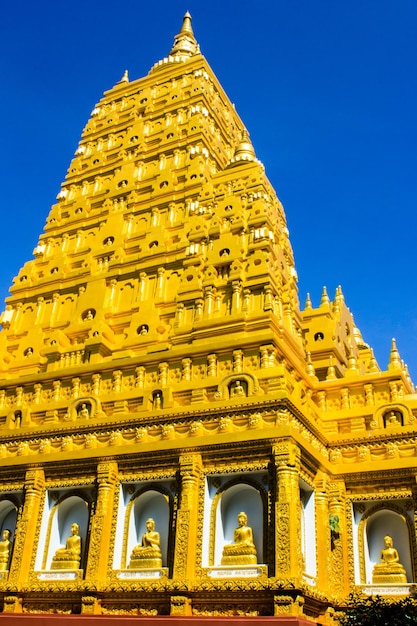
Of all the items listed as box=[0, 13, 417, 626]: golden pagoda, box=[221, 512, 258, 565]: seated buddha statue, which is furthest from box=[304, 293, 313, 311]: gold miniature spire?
box=[221, 512, 258, 565]: seated buddha statue

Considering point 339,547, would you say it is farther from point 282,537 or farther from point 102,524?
point 102,524

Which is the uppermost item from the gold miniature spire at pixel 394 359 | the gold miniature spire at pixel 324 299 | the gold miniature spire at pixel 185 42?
the gold miniature spire at pixel 185 42

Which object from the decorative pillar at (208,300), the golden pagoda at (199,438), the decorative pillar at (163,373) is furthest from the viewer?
the decorative pillar at (208,300)

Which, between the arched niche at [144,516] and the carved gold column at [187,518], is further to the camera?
the arched niche at [144,516]

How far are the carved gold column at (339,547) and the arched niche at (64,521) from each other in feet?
25.3

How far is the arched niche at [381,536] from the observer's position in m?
20.2

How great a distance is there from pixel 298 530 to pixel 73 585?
22.6 ft

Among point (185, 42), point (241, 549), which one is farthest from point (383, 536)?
point (185, 42)

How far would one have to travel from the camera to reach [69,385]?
980 inches

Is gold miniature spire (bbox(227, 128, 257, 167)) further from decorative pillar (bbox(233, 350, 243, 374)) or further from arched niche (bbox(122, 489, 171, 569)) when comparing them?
arched niche (bbox(122, 489, 171, 569))

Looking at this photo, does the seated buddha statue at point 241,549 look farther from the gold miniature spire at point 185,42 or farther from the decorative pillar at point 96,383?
the gold miniature spire at point 185,42

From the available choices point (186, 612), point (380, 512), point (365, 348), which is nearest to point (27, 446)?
point (186, 612)

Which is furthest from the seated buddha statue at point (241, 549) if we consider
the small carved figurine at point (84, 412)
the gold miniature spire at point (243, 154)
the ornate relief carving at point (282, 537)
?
the gold miniature spire at point (243, 154)

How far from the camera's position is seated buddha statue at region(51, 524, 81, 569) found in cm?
2036
